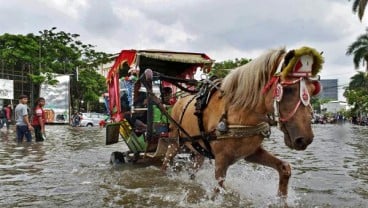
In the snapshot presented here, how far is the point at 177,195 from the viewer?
20.4 ft

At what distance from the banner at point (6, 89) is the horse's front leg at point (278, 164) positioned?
36933 millimetres

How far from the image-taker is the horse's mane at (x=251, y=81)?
4902 mm

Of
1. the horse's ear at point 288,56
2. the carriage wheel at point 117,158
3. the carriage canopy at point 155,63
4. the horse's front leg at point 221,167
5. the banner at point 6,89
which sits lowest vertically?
the carriage wheel at point 117,158

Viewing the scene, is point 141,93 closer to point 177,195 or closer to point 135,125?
point 135,125

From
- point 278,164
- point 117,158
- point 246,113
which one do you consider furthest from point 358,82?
point 246,113

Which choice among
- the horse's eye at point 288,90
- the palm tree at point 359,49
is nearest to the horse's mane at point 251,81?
the horse's eye at point 288,90

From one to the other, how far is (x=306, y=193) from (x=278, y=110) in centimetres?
237

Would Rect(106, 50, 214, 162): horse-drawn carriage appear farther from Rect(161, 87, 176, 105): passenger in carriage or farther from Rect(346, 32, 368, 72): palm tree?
Rect(346, 32, 368, 72): palm tree

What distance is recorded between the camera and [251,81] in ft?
16.7

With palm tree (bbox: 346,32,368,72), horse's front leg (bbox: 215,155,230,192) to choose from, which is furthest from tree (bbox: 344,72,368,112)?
horse's front leg (bbox: 215,155,230,192)

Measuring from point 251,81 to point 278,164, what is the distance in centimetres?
104

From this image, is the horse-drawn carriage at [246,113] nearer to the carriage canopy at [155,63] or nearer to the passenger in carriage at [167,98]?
the passenger in carriage at [167,98]

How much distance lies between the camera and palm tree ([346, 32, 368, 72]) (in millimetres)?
44266

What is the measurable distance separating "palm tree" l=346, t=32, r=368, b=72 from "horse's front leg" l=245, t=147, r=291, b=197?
136 ft
